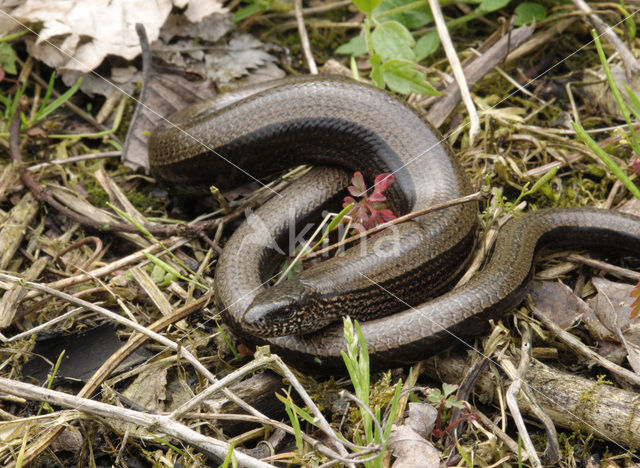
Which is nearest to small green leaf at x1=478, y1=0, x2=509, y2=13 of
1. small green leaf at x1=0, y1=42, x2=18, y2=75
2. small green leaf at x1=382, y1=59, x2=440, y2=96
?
small green leaf at x1=382, y1=59, x2=440, y2=96

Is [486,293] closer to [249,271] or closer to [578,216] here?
[578,216]

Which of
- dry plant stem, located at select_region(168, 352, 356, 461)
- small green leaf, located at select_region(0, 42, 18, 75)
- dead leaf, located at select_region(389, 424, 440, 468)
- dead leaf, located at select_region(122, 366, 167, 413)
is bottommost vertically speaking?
dead leaf, located at select_region(122, 366, 167, 413)

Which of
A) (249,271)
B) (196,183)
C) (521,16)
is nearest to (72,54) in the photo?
(196,183)

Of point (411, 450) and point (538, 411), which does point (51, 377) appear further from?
Result: point (538, 411)

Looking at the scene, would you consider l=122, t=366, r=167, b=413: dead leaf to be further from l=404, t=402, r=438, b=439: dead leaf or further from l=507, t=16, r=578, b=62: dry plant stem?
l=507, t=16, r=578, b=62: dry plant stem

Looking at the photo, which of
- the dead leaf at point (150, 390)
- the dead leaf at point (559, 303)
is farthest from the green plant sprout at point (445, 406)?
the dead leaf at point (150, 390)

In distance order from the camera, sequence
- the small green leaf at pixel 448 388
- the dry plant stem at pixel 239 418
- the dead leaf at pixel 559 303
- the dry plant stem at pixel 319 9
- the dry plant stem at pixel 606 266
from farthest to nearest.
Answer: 1. the dry plant stem at pixel 319 9
2. the dry plant stem at pixel 606 266
3. the dead leaf at pixel 559 303
4. the small green leaf at pixel 448 388
5. the dry plant stem at pixel 239 418

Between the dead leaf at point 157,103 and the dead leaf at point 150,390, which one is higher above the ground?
the dead leaf at point 157,103

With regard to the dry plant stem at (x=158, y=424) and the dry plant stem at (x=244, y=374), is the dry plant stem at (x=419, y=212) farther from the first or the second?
the dry plant stem at (x=158, y=424)
